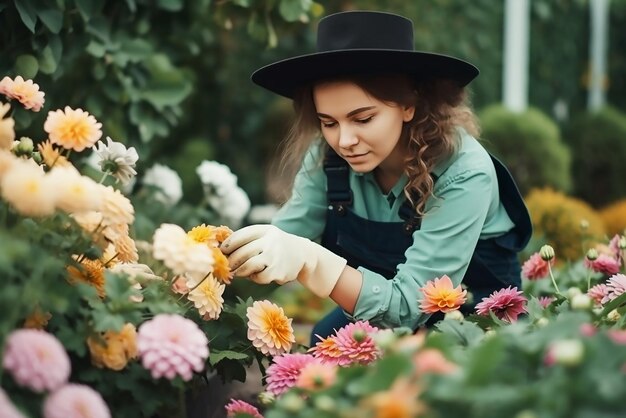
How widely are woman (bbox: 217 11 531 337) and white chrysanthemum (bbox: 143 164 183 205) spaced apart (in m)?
0.97

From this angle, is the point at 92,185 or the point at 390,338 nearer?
the point at 390,338

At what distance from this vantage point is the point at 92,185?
1.39m

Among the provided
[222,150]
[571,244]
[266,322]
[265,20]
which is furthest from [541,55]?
[266,322]

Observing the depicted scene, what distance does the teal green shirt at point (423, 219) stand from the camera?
6.42 ft

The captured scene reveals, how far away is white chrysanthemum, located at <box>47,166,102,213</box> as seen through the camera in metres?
1.34

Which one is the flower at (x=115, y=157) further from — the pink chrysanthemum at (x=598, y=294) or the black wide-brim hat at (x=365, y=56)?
the pink chrysanthemum at (x=598, y=294)

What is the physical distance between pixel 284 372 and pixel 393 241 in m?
0.72

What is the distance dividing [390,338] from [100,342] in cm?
46

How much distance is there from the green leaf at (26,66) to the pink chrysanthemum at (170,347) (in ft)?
3.84

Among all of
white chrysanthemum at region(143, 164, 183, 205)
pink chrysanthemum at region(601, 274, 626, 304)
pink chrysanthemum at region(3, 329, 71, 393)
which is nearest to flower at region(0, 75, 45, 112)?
pink chrysanthemum at region(3, 329, 71, 393)

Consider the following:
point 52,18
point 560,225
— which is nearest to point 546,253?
point 52,18

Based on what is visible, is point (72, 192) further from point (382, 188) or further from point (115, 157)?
point (382, 188)

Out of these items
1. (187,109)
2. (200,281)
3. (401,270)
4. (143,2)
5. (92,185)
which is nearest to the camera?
(92,185)

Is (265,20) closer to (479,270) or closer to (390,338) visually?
(479,270)
